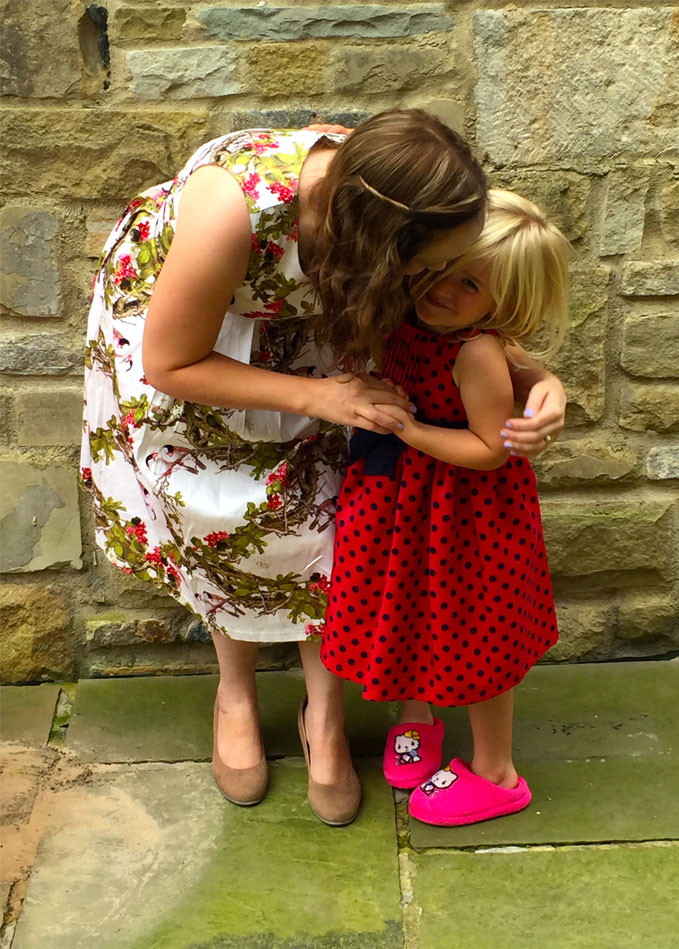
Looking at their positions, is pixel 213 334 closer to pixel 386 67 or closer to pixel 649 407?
pixel 386 67

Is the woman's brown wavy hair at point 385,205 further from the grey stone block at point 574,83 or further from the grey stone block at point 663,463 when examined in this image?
the grey stone block at point 663,463

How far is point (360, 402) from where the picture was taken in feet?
5.34

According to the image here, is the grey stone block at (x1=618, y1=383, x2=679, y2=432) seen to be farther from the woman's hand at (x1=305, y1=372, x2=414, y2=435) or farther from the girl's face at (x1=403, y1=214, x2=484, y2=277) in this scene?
the girl's face at (x1=403, y1=214, x2=484, y2=277)

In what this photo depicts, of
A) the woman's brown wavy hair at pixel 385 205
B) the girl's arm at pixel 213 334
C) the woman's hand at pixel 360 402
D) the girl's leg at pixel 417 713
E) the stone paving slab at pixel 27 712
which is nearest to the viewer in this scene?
the woman's brown wavy hair at pixel 385 205

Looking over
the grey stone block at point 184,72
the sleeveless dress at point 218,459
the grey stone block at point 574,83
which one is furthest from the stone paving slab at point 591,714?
the grey stone block at point 184,72

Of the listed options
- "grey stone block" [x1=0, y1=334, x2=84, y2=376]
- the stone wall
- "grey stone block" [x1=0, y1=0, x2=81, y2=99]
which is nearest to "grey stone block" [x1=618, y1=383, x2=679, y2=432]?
the stone wall

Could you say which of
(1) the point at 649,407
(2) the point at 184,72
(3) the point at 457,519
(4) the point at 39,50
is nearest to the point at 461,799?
(3) the point at 457,519

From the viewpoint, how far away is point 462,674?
5.75 ft

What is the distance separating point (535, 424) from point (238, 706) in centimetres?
91

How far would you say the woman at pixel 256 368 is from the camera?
1.42 metres

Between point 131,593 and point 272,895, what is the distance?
2.81 feet

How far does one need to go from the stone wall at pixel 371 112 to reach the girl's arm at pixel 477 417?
25.0 inches

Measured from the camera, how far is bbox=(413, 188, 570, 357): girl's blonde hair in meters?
1.50

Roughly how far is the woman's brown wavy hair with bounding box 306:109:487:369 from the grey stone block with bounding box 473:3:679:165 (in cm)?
62
